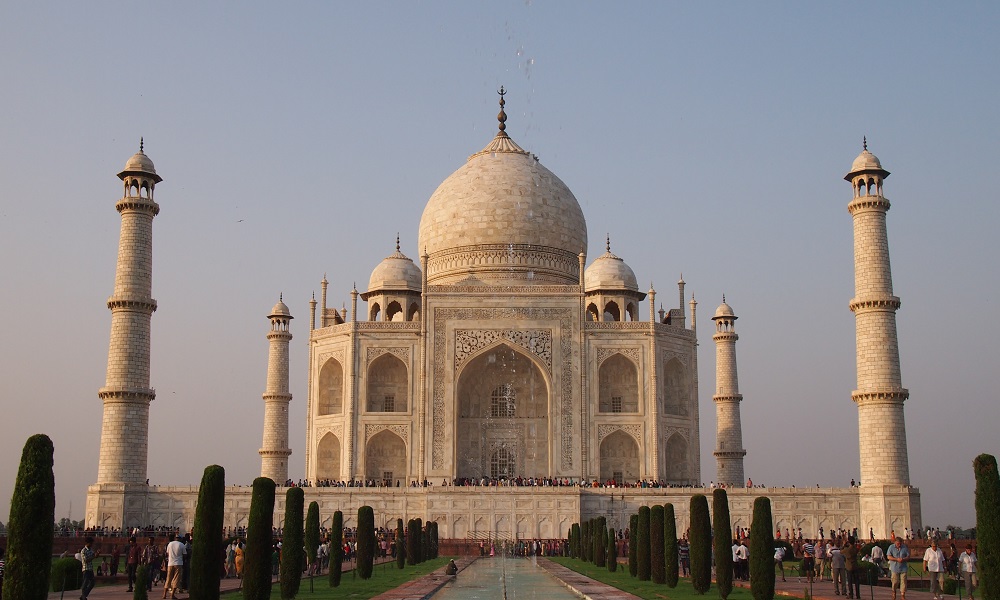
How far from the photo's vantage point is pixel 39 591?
9266 millimetres

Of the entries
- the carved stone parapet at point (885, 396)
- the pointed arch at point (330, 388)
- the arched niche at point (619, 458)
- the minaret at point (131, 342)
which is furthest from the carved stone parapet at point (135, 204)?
the carved stone parapet at point (885, 396)

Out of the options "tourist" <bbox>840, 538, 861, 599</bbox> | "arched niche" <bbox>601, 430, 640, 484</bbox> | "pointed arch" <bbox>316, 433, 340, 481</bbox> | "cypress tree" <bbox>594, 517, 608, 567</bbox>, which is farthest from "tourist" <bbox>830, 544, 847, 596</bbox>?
"pointed arch" <bbox>316, 433, 340, 481</bbox>

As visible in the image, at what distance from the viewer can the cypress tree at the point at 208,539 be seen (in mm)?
10562

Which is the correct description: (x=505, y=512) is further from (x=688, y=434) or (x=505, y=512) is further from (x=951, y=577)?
(x=951, y=577)

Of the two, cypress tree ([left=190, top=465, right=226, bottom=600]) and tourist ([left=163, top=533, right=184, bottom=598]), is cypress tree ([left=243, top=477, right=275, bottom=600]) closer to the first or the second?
cypress tree ([left=190, top=465, right=226, bottom=600])

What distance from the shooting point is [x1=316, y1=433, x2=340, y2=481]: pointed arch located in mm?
29622

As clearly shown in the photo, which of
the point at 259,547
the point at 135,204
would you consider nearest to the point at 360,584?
the point at 259,547

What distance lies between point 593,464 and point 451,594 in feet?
49.0

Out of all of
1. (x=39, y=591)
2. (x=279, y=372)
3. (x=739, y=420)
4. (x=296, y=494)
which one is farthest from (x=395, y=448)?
(x=39, y=591)

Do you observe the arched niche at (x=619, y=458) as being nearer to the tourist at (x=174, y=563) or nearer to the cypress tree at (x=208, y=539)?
the tourist at (x=174, y=563)

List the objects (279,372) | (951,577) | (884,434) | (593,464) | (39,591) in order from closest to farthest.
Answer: (39,591), (951,577), (884,434), (593,464), (279,372)

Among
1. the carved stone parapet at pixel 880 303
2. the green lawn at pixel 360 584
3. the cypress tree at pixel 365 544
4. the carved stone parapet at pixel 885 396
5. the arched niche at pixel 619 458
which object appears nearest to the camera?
the green lawn at pixel 360 584

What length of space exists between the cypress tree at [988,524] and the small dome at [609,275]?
20.6 meters

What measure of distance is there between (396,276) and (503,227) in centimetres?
317
